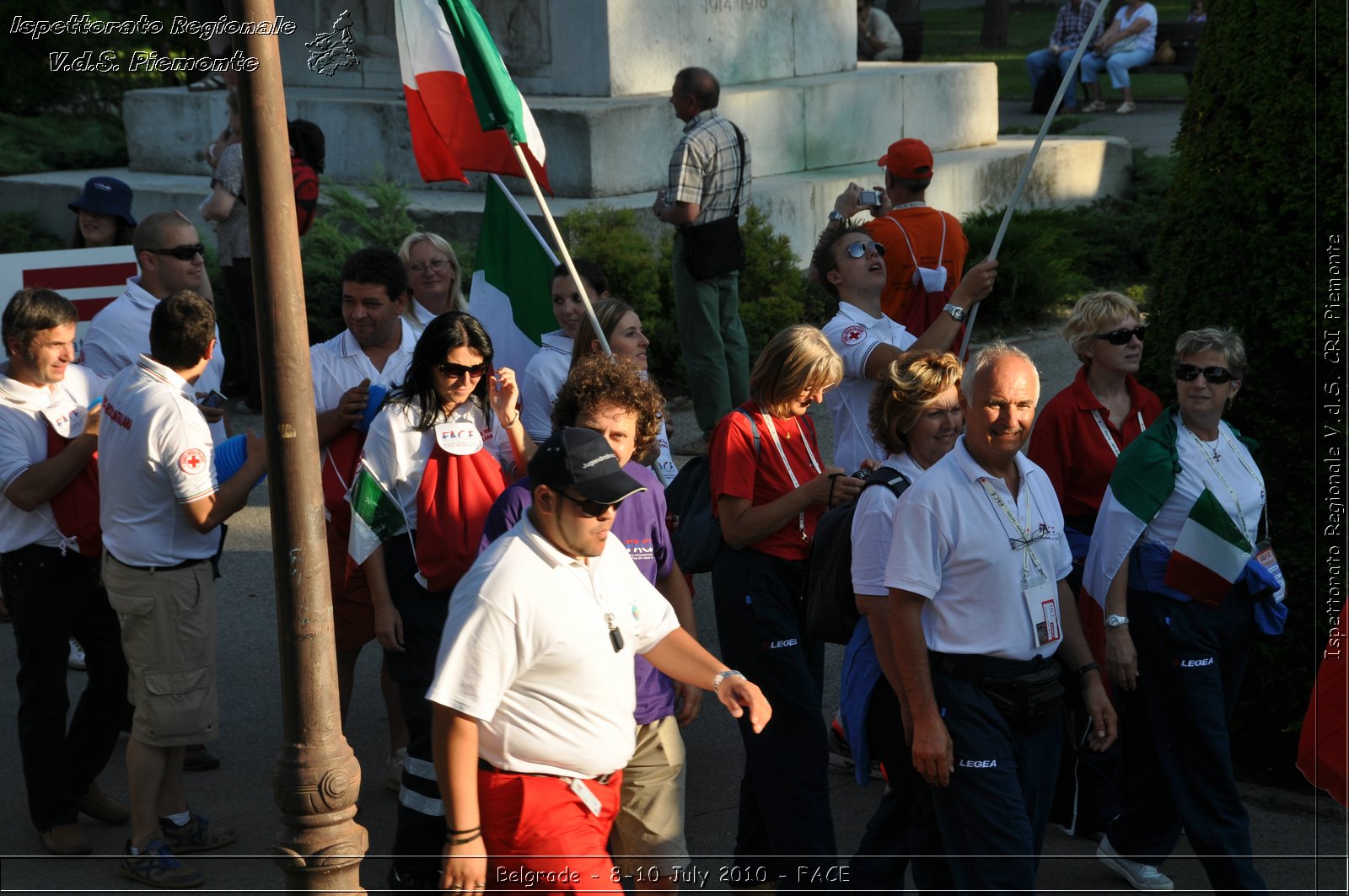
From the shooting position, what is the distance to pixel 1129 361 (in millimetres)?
5336

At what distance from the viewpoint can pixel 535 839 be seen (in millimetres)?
3617

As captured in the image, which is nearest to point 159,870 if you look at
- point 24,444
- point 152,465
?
point 152,465

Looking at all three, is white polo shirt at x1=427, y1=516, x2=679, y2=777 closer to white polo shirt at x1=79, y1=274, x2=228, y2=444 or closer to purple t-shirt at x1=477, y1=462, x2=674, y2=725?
purple t-shirt at x1=477, y1=462, x2=674, y2=725

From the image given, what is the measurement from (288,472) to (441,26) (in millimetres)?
3136

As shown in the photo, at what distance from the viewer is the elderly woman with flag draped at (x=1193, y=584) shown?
15.5ft

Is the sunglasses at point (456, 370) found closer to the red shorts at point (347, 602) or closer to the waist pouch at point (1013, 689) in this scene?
the red shorts at point (347, 602)

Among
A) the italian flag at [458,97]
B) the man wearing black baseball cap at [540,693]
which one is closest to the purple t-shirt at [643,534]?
the man wearing black baseball cap at [540,693]

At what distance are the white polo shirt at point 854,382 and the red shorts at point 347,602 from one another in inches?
75.0

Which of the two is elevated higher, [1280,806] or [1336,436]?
[1336,436]

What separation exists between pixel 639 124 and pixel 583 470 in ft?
28.8

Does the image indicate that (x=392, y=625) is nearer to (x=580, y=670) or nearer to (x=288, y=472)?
(x=288, y=472)

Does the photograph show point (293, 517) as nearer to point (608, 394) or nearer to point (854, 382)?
point (608, 394)

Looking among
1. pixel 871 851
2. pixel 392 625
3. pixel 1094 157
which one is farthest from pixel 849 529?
pixel 1094 157

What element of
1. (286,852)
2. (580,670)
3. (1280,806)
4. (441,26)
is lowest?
(1280,806)
